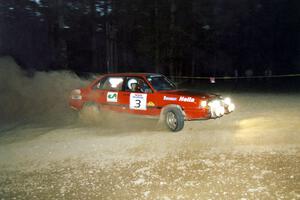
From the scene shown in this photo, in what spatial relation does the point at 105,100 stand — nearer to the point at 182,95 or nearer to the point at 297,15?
the point at 182,95

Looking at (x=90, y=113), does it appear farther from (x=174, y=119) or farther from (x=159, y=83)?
(x=174, y=119)

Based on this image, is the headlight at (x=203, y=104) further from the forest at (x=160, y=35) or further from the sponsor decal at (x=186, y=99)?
the forest at (x=160, y=35)

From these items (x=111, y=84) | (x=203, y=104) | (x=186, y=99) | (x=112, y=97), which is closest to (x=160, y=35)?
(x=111, y=84)

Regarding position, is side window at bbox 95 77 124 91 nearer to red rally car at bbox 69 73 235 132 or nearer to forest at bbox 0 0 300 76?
red rally car at bbox 69 73 235 132

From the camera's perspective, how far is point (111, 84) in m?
10.4

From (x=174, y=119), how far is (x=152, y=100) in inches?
31.8

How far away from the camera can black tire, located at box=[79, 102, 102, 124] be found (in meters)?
10.6

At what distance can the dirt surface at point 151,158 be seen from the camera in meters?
5.09

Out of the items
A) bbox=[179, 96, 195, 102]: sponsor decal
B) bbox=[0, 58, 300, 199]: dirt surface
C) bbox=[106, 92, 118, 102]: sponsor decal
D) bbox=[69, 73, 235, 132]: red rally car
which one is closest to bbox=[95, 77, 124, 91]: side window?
bbox=[69, 73, 235, 132]: red rally car

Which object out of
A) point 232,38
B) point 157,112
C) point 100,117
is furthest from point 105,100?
point 232,38

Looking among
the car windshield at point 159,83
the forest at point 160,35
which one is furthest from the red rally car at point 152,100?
the forest at point 160,35

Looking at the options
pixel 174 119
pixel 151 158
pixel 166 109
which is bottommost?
pixel 151 158

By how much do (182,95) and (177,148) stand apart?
6.57 feet

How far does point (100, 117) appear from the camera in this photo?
10.6 meters
